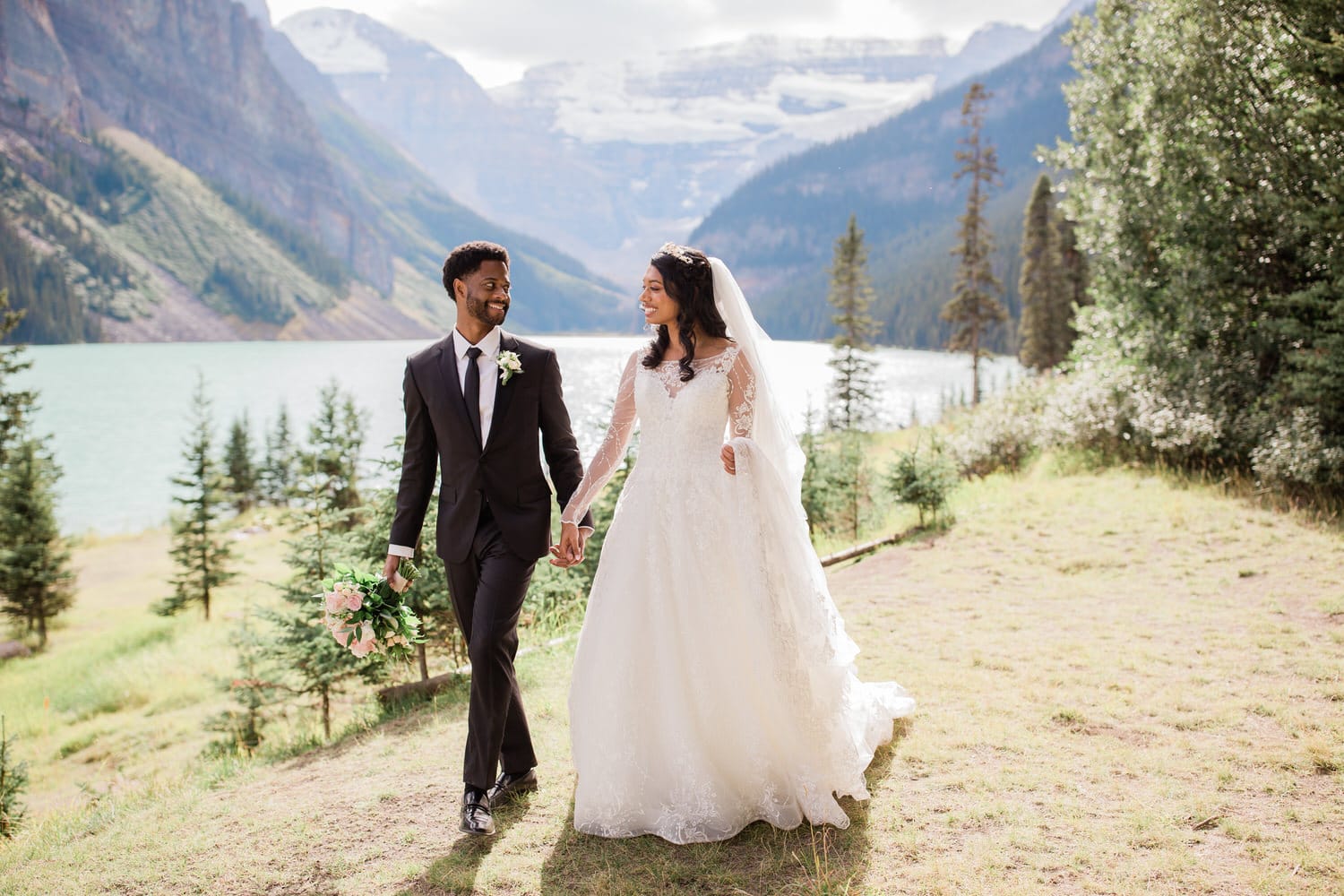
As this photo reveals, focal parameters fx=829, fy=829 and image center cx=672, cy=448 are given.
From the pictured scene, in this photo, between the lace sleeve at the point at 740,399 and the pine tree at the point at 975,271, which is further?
the pine tree at the point at 975,271

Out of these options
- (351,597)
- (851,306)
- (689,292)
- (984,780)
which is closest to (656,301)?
(689,292)

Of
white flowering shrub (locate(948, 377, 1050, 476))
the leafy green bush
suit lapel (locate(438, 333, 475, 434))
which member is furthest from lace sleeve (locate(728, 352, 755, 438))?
white flowering shrub (locate(948, 377, 1050, 476))

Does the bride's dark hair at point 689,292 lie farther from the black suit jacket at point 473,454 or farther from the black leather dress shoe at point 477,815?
the black leather dress shoe at point 477,815

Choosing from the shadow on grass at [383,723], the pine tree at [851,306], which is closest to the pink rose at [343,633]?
the shadow on grass at [383,723]

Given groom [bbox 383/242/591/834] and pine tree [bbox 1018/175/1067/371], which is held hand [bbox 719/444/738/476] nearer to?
groom [bbox 383/242/591/834]

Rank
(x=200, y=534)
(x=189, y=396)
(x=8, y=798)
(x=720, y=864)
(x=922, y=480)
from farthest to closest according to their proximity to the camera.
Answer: (x=189, y=396) → (x=200, y=534) → (x=922, y=480) → (x=8, y=798) → (x=720, y=864)

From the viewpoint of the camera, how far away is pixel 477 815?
4.74m

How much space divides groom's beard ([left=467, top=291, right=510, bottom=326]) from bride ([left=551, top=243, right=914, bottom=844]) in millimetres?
886

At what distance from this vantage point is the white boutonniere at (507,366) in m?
4.65

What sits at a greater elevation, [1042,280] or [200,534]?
[1042,280]

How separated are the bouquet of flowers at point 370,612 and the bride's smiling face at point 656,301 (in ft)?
6.74

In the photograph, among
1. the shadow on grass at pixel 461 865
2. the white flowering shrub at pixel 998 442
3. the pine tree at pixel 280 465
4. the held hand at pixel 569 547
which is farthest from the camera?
the pine tree at pixel 280 465

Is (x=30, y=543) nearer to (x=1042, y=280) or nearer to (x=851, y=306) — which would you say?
(x=851, y=306)

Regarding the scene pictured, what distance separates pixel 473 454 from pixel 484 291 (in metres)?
0.92
